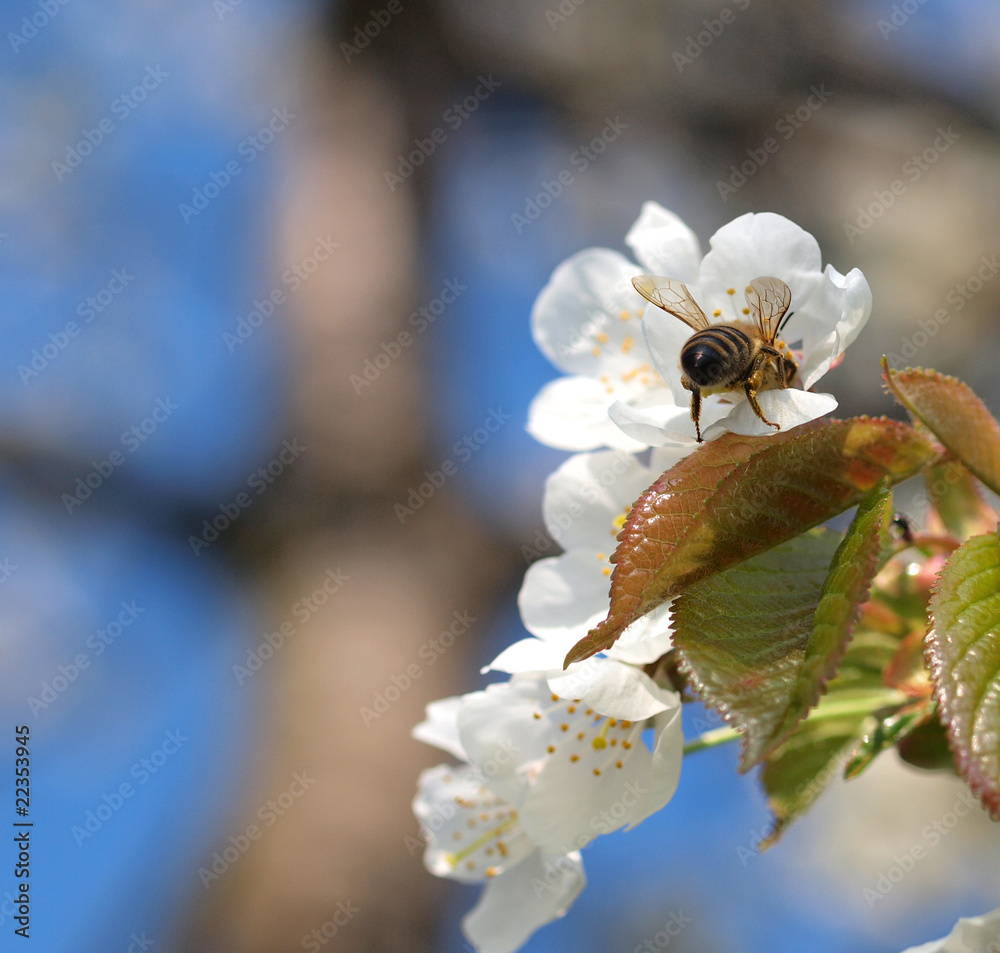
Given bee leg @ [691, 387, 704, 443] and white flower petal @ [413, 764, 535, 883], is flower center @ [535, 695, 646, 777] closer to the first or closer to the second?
white flower petal @ [413, 764, 535, 883]

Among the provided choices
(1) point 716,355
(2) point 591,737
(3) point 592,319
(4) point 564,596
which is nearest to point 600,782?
(2) point 591,737

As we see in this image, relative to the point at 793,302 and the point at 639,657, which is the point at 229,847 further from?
the point at 793,302

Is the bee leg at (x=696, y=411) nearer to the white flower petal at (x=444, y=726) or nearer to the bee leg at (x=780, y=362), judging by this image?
the bee leg at (x=780, y=362)

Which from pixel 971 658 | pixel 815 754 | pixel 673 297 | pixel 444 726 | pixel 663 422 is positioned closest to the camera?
pixel 971 658

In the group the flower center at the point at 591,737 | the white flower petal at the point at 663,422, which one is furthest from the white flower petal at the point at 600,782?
the white flower petal at the point at 663,422

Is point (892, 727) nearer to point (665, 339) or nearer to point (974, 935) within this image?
point (974, 935)

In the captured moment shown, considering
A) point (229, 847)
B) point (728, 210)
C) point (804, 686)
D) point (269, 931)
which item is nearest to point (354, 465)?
point (229, 847)
